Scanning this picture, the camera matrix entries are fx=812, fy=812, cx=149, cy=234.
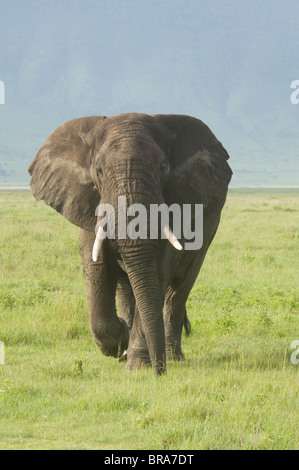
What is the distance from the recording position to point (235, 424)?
18.1ft

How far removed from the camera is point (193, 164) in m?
7.70

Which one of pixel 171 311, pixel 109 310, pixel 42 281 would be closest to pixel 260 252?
pixel 42 281

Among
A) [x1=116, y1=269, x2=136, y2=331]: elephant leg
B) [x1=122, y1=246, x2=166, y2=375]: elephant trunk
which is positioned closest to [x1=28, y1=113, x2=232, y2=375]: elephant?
[x1=122, y1=246, x2=166, y2=375]: elephant trunk

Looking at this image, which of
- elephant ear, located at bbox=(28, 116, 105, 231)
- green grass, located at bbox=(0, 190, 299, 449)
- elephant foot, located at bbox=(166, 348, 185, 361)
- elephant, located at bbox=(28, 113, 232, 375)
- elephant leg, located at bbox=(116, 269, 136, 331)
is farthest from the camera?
elephant leg, located at bbox=(116, 269, 136, 331)

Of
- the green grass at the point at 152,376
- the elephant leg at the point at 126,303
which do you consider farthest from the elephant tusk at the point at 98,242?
the elephant leg at the point at 126,303

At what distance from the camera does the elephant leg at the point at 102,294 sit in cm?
745

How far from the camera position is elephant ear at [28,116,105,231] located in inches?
291

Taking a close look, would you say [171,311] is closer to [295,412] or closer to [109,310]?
[109,310]

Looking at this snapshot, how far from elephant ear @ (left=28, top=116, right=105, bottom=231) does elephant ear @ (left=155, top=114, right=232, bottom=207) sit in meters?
0.70

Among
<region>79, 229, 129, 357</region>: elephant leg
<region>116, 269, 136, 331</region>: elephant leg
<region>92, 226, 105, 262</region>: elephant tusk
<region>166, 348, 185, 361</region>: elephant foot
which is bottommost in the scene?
<region>166, 348, 185, 361</region>: elephant foot

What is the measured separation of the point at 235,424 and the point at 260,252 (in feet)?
41.0

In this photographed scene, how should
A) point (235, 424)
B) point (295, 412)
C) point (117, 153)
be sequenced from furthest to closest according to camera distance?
1. point (117, 153)
2. point (295, 412)
3. point (235, 424)

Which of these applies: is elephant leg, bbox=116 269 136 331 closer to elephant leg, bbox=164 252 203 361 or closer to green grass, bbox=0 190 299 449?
elephant leg, bbox=164 252 203 361

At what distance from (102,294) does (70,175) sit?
1.14 m
